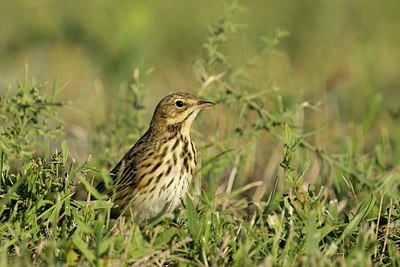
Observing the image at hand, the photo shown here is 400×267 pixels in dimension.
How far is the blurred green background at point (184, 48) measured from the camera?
1041 cm

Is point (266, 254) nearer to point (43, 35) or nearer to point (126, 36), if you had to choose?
point (126, 36)

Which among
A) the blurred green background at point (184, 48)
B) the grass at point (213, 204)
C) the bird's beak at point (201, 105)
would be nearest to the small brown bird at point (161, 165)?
Result: the bird's beak at point (201, 105)

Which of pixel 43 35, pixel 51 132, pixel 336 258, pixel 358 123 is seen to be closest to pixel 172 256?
pixel 336 258

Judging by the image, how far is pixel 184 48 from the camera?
41.7ft

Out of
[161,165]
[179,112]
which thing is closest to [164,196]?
[161,165]

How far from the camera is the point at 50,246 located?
197 inches

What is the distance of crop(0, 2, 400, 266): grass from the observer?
5246mm

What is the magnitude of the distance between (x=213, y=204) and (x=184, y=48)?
249 inches

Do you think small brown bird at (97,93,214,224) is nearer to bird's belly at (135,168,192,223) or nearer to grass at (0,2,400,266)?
bird's belly at (135,168,192,223)

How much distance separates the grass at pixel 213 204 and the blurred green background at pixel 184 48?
1603 millimetres

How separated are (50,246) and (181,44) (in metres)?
8.19

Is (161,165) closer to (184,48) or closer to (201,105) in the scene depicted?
(201,105)

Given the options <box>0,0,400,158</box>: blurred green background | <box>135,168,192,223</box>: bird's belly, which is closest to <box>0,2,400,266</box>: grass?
<box>135,168,192,223</box>: bird's belly

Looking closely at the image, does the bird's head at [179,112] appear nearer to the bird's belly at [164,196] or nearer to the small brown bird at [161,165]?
the small brown bird at [161,165]
